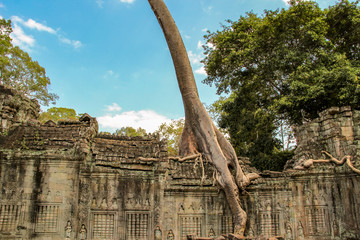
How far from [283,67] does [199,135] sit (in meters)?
6.55

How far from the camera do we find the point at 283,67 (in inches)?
551

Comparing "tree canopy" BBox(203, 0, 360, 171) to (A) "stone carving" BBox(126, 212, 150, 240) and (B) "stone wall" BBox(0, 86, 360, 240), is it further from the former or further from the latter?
(A) "stone carving" BBox(126, 212, 150, 240)

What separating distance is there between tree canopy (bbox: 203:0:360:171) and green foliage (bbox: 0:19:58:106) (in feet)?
39.2

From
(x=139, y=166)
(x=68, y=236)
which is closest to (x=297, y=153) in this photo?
(x=139, y=166)

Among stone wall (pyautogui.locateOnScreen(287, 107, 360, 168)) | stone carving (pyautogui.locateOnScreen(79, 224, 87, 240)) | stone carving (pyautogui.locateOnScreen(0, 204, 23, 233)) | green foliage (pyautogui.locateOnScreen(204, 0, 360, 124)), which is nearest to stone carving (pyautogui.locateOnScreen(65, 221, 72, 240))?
stone carving (pyautogui.locateOnScreen(79, 224, 87, 240))

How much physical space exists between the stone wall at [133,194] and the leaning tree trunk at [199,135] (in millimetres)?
365

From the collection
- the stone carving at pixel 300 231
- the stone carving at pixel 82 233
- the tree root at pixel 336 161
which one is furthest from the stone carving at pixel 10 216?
the tree root at pixel 336 161

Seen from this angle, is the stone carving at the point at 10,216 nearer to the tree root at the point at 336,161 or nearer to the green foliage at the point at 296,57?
the tree root at the point at 336,161

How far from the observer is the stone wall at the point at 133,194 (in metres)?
7.70

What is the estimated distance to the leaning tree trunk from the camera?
27.9 feet

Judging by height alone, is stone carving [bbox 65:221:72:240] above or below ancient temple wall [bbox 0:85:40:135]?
below

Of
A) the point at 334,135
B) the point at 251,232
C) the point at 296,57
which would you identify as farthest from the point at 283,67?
the point at 251,232

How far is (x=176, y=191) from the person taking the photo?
27.6 feet

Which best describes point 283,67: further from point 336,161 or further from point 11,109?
point 11,109
